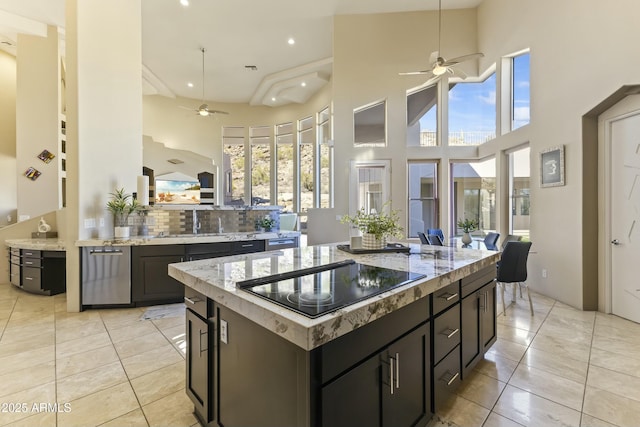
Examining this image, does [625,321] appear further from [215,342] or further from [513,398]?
[215,342]

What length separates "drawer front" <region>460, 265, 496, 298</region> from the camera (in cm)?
205

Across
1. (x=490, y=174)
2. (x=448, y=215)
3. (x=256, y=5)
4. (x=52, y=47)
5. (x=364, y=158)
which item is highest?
(x=256, y=5)

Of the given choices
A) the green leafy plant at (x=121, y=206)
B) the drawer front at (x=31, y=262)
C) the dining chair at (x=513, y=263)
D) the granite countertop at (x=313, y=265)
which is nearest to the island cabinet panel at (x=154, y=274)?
the green leafy plant at (x=121, y=206)

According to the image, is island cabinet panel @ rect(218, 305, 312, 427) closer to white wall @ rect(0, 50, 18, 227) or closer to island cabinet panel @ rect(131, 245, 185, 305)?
island cabinet panel @ rect(131, 245, 185, 305)

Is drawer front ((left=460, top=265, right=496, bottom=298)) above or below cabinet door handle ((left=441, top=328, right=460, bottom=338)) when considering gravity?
above

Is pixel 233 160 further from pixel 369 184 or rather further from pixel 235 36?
pixel 369 184

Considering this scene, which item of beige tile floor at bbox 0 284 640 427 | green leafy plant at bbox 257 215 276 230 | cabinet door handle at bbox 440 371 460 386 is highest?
green leafy plant at bbox 257 215 276 230

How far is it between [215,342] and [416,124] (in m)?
6.16

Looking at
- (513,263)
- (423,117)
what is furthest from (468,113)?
(513,263)

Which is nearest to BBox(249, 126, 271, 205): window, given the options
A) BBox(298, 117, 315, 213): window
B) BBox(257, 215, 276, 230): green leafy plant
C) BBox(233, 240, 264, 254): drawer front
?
BBox(298, 117, 315, 213): window

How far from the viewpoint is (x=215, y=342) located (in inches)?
60.1

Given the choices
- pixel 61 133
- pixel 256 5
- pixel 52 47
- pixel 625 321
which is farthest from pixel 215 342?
pixel 52 47

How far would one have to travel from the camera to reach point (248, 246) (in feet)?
14.6

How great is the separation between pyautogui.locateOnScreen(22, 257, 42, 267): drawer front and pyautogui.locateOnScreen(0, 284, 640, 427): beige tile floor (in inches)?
37.9
